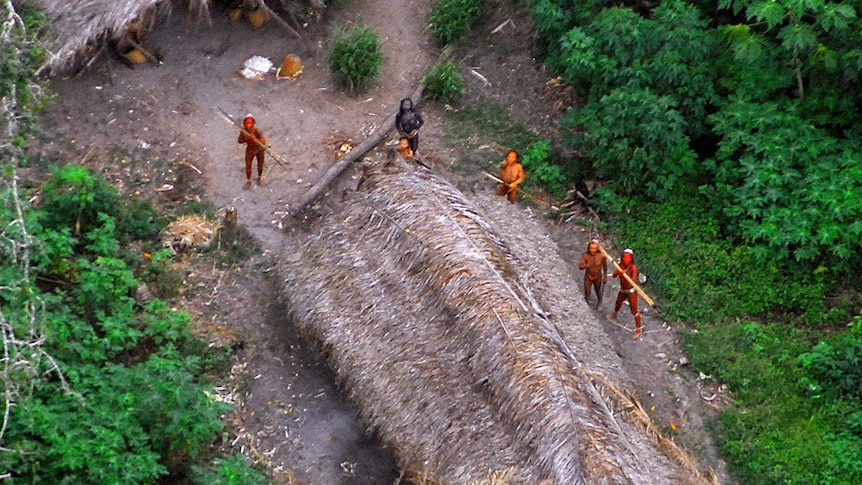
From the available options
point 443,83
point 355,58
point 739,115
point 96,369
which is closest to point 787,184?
point 739,115

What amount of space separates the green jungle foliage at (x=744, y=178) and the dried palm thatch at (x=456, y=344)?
1921 mm

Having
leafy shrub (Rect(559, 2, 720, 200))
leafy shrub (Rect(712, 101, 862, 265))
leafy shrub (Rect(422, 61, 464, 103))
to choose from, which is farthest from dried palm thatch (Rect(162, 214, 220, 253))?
leafy shrub (Rect(712, 101, 862, 265))

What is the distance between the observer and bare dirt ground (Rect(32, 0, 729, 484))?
9.73 metres

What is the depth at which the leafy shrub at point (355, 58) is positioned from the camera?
43.1 ft

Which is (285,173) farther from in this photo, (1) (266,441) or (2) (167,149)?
(1) (266,441)

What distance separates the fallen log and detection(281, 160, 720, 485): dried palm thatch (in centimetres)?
167

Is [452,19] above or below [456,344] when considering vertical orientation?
below

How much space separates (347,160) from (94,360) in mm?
4207

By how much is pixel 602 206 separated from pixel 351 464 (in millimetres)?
4553

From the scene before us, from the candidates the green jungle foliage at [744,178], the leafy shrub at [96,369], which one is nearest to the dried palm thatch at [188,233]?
the leafy shrub at [96,369]

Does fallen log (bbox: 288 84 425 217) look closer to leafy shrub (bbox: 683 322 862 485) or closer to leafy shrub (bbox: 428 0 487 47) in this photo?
leafy shrub (bbox: 428 0 487 47)

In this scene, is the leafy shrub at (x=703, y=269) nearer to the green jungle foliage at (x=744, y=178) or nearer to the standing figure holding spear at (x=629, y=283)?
the green jungle foliage at (x=744, y=178)

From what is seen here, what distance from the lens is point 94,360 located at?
929 cm

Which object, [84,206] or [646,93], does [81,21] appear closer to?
[84,206]
